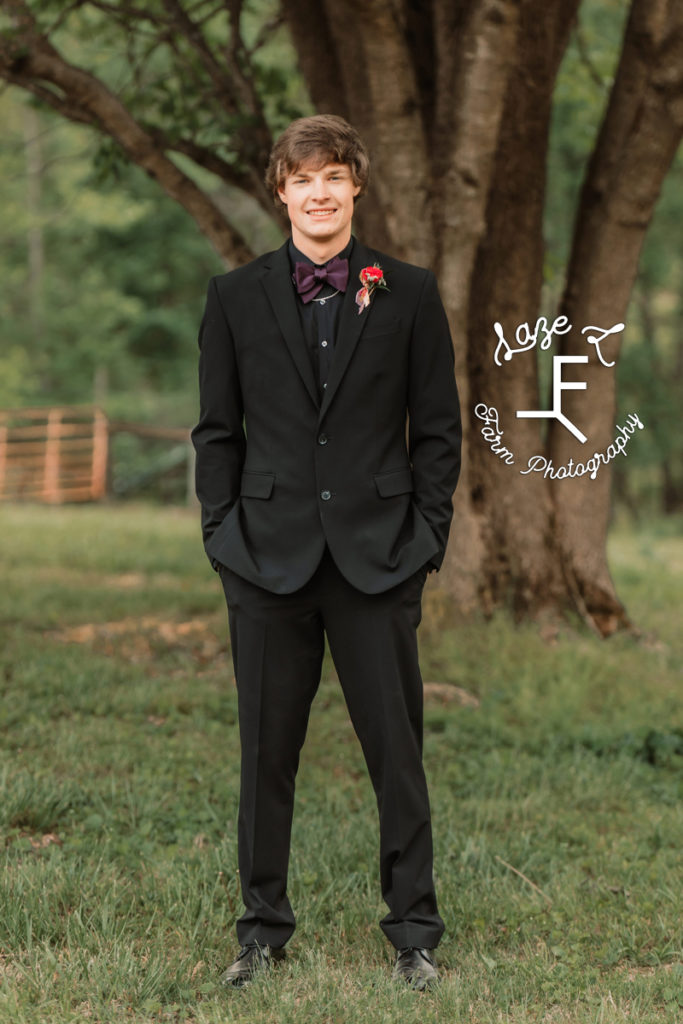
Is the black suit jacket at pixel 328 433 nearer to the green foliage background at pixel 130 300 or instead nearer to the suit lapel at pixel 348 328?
the suit lapel at pixel 348 328

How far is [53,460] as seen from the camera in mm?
22734

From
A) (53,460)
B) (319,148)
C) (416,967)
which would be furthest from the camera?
(53,460)

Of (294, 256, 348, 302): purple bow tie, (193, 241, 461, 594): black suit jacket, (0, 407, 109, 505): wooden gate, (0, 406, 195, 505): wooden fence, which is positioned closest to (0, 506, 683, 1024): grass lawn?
(193, 241, 461, 594): black suit jacket

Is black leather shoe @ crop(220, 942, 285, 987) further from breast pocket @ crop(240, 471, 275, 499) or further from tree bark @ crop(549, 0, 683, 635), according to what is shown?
tree bark @ crop(549, 0, 683, 635)

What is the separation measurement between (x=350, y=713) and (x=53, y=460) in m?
20.2

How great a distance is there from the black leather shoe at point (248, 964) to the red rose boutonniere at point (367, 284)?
1.89 meters

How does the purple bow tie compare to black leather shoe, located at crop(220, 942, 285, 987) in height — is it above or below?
above

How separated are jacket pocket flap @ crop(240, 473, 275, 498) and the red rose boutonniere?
1.80 feet

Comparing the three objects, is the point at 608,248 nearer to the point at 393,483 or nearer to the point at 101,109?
the point at 101,109

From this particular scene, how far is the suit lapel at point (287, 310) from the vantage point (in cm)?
330

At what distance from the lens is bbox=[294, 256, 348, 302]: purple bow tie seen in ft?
11.0

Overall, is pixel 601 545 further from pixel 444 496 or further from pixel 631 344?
pixel 631 344

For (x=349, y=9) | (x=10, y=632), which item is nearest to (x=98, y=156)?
(x=349, y=9)

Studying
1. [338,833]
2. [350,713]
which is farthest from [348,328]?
[338,833]
